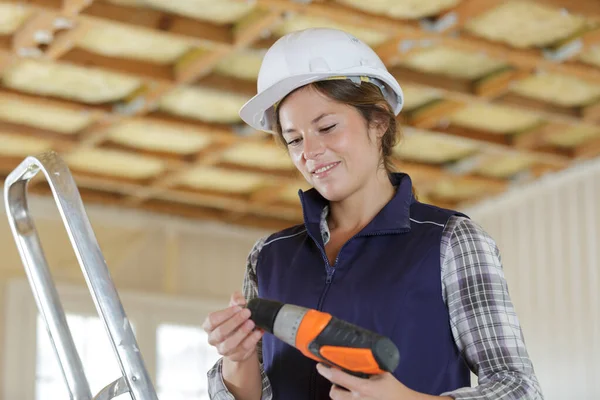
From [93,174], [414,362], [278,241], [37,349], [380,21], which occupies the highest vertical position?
[380,21]

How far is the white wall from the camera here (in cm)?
739

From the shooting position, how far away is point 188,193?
8.25 meters

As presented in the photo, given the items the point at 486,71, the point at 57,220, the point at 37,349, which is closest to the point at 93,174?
the point at 57,220

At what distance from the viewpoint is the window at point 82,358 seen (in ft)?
25.2

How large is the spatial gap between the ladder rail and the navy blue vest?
410mm

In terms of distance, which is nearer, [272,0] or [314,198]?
[314,198]

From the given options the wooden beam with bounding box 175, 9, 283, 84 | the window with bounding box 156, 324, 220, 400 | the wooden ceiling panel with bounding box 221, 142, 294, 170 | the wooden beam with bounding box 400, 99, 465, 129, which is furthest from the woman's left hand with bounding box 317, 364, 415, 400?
the window with bounding box 156, 324, 220, 400

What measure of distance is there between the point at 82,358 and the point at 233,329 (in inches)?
253

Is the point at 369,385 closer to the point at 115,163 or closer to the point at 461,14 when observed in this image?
the point at 461,14

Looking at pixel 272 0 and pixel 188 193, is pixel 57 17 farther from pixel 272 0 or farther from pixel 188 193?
pixel 188 193

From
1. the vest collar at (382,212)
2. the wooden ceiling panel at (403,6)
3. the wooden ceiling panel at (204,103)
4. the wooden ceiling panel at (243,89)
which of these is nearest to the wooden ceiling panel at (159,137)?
the wooden ceiling panel at (243,89)

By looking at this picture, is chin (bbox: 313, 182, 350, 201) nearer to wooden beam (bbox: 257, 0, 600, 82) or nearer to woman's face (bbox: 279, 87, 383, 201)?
woman's face (bbox: 279, 87, 383, 201)

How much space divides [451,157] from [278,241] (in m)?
5.83

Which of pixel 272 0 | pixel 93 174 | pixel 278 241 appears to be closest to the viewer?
pixel 278 241
